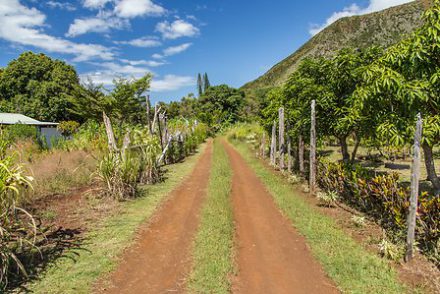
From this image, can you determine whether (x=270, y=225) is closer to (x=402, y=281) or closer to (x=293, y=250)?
Answer: (x=293, y=250)

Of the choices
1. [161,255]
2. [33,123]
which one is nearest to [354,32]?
[33,123]

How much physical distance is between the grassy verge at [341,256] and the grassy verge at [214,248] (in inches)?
66.0

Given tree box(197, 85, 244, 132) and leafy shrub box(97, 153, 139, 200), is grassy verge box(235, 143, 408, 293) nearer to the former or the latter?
leafy shrub box(97, 153, 139, 200)

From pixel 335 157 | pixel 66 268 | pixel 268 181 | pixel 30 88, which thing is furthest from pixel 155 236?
pixel 30 88

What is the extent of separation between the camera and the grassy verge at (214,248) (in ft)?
16.6

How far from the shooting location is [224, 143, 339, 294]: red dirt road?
4993 mm

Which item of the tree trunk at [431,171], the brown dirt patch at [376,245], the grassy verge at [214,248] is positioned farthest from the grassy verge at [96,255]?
the tree trunk at [431,171]

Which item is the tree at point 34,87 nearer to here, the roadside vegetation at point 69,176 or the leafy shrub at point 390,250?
the roadside vegetation at point 69,176

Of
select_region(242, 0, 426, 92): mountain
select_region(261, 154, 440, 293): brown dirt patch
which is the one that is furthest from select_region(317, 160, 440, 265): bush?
select_region(242, 0, 426, 92): mountain

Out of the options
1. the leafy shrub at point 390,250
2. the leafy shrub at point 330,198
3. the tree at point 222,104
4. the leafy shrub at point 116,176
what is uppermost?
the tree at point 222,104

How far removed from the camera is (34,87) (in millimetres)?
38719

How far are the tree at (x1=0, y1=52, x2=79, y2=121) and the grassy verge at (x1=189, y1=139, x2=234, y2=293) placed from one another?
114 feet

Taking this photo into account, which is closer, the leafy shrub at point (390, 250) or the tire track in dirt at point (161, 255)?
the tire track in dirt at point (161, 255)

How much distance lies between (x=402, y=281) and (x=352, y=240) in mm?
1679
